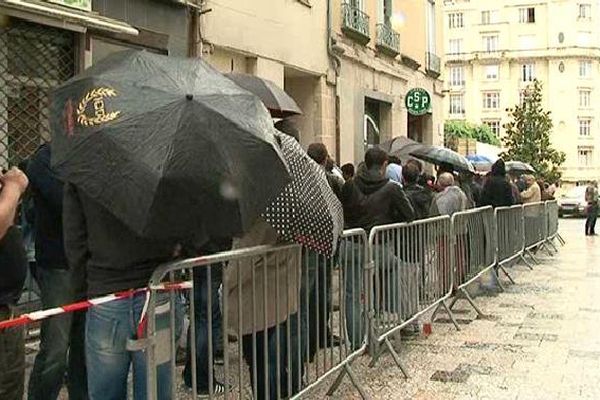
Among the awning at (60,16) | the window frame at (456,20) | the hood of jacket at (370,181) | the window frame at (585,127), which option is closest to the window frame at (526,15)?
the window frame at (456,20)

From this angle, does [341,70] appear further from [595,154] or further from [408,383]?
[595,154]

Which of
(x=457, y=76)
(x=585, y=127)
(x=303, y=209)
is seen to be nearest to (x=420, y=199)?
(x=303, y=209)

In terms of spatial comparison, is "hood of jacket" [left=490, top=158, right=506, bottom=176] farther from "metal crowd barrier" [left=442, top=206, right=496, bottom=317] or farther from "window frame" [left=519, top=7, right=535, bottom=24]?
"window frame" [left=519, top=7, right=535, bottom=24]

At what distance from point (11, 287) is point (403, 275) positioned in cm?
364

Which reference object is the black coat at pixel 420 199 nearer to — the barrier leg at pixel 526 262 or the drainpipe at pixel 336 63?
the barrier leg at pixel 526 262

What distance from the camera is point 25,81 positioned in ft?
25.5

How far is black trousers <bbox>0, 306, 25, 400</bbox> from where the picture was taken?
141 inches

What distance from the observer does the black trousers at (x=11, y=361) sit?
11.7ft

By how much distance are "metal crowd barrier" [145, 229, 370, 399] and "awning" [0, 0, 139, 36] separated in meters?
3.71

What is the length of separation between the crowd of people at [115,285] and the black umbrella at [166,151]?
21cm

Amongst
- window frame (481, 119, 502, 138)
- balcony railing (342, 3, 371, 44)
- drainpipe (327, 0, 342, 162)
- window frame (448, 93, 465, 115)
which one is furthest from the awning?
window frame (448, 93, 465, 115)

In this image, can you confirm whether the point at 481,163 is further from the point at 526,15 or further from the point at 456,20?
the point at 456,20

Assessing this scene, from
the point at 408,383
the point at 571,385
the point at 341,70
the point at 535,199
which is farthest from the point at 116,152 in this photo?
the point at 535,199

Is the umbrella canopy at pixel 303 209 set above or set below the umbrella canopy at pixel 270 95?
below
